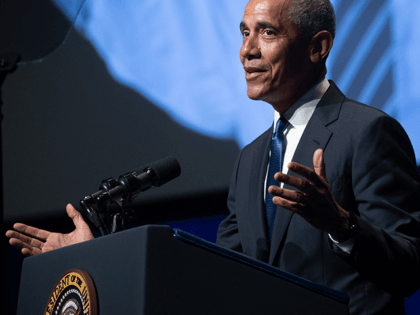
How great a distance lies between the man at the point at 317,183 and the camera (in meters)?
1.00

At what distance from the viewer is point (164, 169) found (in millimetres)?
1302

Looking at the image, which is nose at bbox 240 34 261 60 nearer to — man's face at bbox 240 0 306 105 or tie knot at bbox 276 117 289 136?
man's face at bbox 240 0 306 105

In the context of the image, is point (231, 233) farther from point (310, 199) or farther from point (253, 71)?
point (310, 199)

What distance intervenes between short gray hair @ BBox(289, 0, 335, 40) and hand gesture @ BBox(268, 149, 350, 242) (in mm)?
827

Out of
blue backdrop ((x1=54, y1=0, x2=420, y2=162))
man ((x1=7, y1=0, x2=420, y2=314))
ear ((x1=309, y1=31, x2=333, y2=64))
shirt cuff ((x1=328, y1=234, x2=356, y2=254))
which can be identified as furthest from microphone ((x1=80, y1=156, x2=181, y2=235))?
blue backdrop ((x1=54, y1=0, x2=420, y2=162))

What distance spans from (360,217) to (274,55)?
0.71 m

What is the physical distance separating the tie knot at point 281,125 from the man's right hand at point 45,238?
74cm

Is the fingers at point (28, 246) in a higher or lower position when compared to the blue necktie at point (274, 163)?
lower

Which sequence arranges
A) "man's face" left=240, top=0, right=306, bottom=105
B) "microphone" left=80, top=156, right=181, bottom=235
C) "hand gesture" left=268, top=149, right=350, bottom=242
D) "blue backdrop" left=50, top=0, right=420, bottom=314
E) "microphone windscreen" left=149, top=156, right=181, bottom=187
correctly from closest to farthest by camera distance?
"hand gesture" left=268, top=149, right=350, bottom=242
"microphone" left=80, top=156, right=181, bottom=235
"microphone windscreen" left=149, top=156, right=181, bottom=187
"man's face" left=240, top=0, right=306, bottom=105
"blue backdrop" left=50, top=0, right=420, bottom=314

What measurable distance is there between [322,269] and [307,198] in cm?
43

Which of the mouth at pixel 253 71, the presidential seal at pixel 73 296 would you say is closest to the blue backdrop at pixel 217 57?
the mouth at pixel 253 71

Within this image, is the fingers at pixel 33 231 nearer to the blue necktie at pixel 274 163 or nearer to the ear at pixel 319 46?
the blue necktie at pixel 274 163

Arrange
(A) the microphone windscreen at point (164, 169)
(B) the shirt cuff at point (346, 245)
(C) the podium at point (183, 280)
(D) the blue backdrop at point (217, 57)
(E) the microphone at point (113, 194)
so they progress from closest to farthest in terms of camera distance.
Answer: (C) the podium at point (183, 280) → (B) the shirt cuff at point (346, 245) → (E) the microphone at point (113, 194) → (A) the microphone windscreen at point (164, 169) → (D) the blue backdrop at point (217, 57)

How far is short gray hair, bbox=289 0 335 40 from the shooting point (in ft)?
5.14
